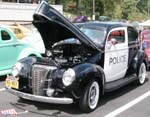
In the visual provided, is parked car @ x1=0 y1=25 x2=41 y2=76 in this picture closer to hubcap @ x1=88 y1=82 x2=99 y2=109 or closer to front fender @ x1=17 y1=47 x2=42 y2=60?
front fender @ x1=17 y1=47 x2=42 y2=60

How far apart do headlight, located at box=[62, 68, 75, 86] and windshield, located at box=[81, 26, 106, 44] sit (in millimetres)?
1545

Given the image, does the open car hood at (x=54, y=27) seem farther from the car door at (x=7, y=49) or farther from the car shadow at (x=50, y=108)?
the car door at (x=7, y=49)

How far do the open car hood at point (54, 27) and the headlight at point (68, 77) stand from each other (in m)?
0.83

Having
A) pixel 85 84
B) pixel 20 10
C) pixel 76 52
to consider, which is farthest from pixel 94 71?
pixel 20 10

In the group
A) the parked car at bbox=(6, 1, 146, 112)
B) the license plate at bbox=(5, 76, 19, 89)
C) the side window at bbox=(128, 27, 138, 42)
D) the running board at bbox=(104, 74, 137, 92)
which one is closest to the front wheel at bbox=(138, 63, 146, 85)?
the running board at bbox=(104, 74, 137, 92)

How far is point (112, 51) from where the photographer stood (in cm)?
855

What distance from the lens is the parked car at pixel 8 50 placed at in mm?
10797

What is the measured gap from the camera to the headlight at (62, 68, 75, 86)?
7008 millimetres

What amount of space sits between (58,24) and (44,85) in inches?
47.1

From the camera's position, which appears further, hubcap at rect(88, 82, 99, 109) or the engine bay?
the engine bay

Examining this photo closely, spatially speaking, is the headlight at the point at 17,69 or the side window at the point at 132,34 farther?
the side window at the point at 132,34

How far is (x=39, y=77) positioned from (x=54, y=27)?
108 cm

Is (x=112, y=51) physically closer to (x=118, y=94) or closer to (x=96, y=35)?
(x=96, y=35)

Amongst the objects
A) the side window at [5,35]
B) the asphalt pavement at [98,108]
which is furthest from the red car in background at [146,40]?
the side window at [5,35]
